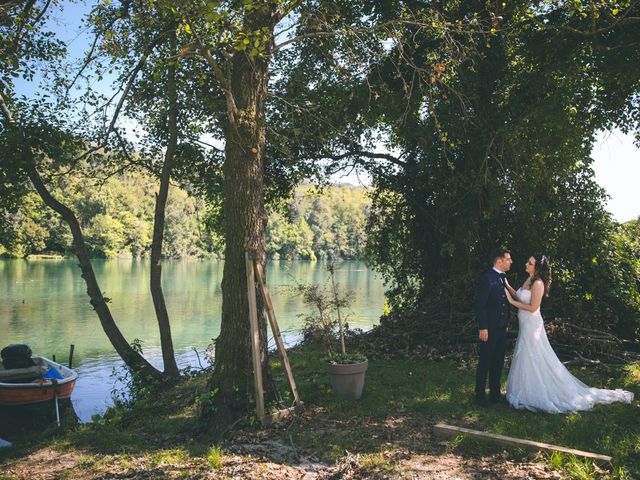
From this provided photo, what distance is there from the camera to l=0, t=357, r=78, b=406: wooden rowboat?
1205 centimetres

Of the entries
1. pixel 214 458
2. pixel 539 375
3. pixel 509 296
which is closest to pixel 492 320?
pixel 509 296

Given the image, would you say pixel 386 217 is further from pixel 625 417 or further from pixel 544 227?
pixel 625 417

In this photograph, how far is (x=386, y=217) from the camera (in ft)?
47.0

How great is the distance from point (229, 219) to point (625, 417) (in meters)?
5.61

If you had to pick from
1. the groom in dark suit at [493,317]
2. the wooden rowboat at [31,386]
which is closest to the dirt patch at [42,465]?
the groom in dark suit at [493,317]

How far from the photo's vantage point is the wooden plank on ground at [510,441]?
5160 millimetres

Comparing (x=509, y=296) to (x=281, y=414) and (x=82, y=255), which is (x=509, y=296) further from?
(x=82, y=255)

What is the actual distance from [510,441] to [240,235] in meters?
4.00

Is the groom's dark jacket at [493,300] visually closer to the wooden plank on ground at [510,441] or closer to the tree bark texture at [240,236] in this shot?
the wooden plank on ground at [510,441]

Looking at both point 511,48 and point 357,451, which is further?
point 511,48

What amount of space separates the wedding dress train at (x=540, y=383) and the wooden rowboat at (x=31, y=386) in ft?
32.8

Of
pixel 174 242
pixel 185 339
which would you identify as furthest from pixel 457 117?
pixel 174 242

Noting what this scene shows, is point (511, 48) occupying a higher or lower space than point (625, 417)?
higher

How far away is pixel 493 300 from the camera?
24.2 feet
